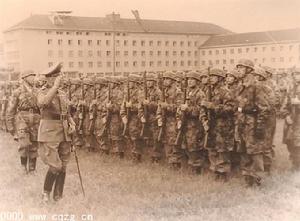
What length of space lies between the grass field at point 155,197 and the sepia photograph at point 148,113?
0.02 m

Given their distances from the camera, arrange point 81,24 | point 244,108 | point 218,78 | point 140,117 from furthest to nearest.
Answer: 1. point 140,117
2. point 81,24
3. point 218,78
4. point 244,108

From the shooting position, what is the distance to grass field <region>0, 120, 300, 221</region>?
16.6 ft

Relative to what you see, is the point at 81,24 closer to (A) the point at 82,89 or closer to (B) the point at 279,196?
(A) the point at 82,89

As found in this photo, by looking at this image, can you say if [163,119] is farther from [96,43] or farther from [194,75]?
[96,43]

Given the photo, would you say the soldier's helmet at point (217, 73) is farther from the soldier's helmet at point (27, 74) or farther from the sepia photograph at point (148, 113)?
the soldier's helmet at point (27, 74)

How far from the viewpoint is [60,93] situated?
513 cm

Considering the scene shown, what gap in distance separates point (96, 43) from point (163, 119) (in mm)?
1333

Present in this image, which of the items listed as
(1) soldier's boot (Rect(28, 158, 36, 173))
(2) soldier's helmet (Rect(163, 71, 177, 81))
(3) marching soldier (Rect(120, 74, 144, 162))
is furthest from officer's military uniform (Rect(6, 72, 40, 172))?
(2) soldier's helmet (Rect(163, 71, 177, 81))

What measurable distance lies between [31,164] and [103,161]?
1074 millimetres

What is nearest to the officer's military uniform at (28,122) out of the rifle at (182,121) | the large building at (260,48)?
the rifle at (182,121)

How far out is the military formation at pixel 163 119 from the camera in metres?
5.19

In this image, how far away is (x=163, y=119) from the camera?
6707 mm

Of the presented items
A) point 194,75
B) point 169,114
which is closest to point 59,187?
point 169,114

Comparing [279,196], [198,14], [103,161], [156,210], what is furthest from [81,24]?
[279,196]
